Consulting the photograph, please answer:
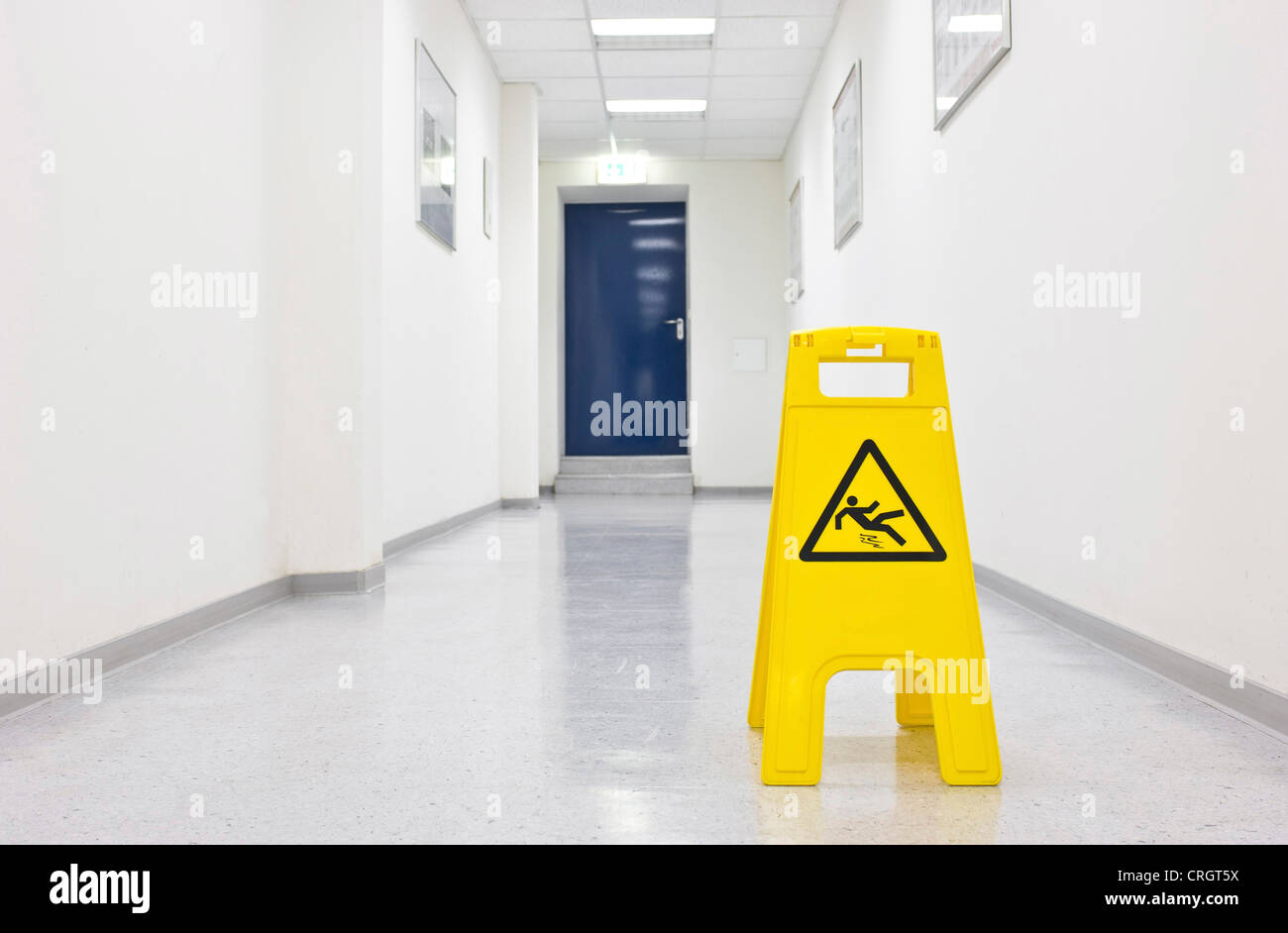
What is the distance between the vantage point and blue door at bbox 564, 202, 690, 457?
980 centimetres

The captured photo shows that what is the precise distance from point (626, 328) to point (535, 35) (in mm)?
3842

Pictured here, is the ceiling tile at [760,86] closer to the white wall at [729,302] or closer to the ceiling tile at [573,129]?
the ceiling tile at [573,129]

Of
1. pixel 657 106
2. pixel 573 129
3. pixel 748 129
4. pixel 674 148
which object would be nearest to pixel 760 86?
pixel 657 106

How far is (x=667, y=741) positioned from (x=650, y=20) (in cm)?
548

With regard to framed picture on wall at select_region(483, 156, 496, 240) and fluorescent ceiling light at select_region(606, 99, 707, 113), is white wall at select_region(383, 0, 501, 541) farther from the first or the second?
fluorescent ceiling light at select_region(606, 99, 707, 113)

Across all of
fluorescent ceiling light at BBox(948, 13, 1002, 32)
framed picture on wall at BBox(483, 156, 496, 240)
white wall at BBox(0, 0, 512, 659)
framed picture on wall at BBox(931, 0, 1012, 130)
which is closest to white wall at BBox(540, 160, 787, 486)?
framed picture on wall at BBox(483, 156, 496, 240)

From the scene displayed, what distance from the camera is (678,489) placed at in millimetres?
9000

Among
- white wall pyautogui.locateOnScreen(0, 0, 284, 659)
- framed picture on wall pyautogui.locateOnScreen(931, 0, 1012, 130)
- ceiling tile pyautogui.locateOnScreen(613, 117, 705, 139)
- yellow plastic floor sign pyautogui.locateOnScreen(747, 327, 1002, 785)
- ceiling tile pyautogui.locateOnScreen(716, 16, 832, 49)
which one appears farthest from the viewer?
ceiling tile pyautogui.locateOnScreen(613, 117, 705, 139)

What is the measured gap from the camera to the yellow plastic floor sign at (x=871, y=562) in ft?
4.86

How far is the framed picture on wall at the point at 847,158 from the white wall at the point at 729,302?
112 inches

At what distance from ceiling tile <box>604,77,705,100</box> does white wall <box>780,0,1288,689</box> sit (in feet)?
11.2

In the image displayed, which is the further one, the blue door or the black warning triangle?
the blue door

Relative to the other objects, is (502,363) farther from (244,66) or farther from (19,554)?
(19,554)
